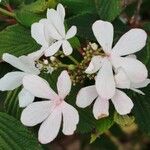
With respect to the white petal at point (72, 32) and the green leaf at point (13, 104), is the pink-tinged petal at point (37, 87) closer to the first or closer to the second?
the white petal at point (72, 32)

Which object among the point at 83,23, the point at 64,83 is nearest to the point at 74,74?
the point at 64,83

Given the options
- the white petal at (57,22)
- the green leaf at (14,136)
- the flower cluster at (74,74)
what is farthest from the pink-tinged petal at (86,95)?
the green leaf at (14,136)

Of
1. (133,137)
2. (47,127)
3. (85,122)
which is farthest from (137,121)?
(133,137)

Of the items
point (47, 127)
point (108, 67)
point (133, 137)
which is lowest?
point (133, 137)

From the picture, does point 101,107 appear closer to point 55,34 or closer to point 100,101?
point 100,101

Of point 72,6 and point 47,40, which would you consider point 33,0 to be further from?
point 47,40

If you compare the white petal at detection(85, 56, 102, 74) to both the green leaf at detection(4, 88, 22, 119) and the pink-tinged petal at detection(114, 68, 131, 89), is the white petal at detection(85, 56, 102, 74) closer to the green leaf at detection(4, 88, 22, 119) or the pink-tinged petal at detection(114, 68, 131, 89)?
the pink-tinged petal at detection(114, 68, 131, 89)
